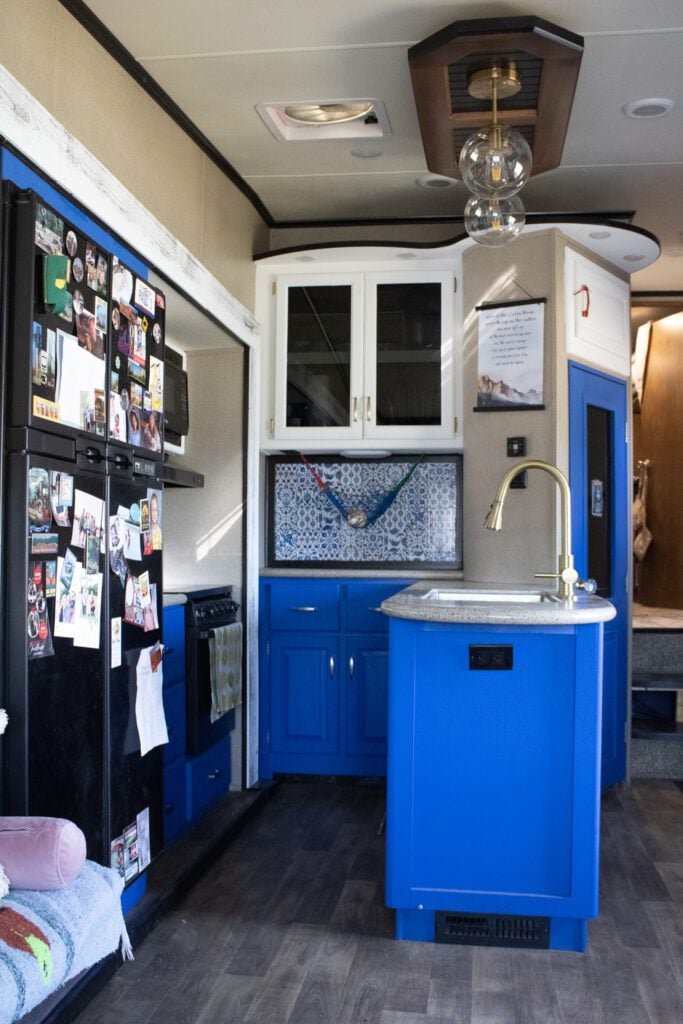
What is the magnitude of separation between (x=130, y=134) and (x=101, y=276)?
2.41 ft

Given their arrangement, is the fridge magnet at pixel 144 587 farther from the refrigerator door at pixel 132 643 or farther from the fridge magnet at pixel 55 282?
the fridge magnet at pixel 55 282

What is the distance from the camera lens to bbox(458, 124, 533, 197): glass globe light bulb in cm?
270

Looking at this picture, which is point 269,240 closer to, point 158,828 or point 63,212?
point 63,212

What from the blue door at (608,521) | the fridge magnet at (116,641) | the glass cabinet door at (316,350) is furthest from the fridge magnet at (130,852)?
the blue door at (608,521)

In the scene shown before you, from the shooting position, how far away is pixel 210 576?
172 inches

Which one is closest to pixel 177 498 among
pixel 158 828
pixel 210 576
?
pixel 210 576

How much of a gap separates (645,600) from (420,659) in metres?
4.30

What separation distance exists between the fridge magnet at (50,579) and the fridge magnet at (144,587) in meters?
0.51

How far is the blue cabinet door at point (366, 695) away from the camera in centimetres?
439

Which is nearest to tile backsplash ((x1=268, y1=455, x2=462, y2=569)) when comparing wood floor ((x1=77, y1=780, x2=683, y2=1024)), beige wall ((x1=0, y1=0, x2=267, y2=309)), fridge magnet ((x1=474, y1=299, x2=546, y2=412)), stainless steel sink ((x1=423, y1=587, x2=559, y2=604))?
fridge magnet ((x1=474, y1=299, x2=546, y2=412))

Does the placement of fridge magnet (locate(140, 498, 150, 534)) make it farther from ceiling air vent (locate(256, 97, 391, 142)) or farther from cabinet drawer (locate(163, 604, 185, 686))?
ceiling air vent (locate(256, 97, 391, 142))

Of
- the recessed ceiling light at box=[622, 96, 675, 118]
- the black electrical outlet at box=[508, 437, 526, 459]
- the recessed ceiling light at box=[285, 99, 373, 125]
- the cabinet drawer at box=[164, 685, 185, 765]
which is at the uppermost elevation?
the recessed ceiling light at box=[285, 99, 373, 125]

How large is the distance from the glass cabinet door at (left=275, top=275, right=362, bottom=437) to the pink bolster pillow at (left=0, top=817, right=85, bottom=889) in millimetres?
2881

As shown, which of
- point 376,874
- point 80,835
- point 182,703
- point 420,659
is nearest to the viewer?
point 80,835
